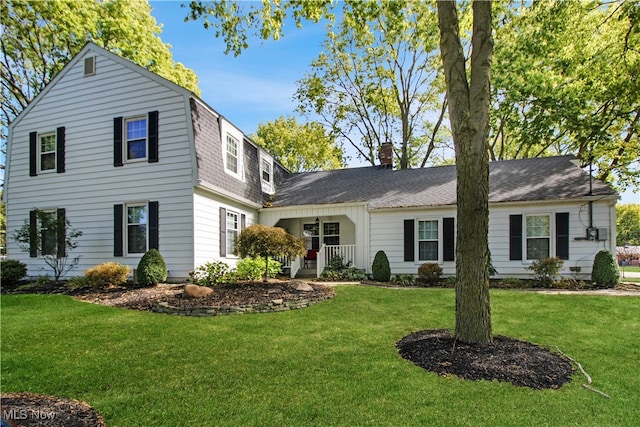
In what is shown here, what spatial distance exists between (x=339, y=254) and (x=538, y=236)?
6895mm

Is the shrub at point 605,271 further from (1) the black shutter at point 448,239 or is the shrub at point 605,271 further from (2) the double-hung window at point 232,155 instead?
(2) the double-hung window at point 232,155

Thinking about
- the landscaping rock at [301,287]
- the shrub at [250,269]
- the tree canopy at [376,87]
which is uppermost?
the tree canopy at [376,87]

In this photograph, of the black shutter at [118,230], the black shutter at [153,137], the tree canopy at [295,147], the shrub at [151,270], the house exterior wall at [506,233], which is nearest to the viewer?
the shrub at [151,270]

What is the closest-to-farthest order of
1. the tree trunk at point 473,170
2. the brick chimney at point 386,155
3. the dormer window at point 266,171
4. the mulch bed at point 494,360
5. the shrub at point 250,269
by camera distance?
the mulch bed at point 494,360 < the tree trunk at point 473,170 < the shrub at point 250,269 < the dormer window at point 266,171 < the brick chimney at point 386,155

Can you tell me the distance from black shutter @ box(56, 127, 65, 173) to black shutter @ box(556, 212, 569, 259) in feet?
54.3

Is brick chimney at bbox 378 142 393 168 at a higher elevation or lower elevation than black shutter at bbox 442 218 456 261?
higher

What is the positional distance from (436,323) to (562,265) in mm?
7536

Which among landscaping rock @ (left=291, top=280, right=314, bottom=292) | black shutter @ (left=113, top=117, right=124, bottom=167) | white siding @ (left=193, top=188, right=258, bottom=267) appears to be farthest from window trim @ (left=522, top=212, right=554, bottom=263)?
black shutter @ (left=113, top=117, right=124, bottom=167)

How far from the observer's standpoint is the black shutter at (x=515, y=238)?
38.3ft

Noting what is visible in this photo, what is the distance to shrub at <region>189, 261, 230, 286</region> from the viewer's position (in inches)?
373

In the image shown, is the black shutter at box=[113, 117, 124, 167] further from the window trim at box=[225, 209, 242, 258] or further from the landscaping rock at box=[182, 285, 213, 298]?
the landscaping rock at box=[182, 285, 213, 298]

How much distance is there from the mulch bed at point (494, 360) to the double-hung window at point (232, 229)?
27.8 feet

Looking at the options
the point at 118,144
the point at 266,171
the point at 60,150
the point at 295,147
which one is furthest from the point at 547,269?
the point at 295,147

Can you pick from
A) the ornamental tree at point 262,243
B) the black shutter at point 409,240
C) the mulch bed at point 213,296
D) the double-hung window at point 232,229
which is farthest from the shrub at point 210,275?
the black shutter at point 409,240
